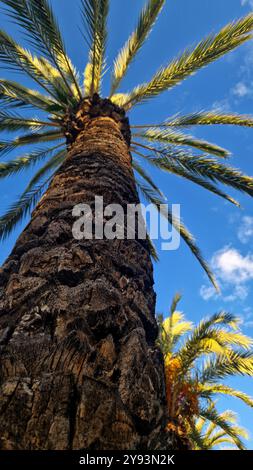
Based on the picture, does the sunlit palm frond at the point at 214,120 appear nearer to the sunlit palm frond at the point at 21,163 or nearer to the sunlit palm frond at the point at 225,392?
the sunlit palm frond at the point at 21,163

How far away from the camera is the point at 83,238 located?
2418mm

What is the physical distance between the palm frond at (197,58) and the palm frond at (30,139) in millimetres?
1824

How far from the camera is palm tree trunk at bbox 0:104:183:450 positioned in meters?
1.27

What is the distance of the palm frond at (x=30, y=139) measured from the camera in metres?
7.99

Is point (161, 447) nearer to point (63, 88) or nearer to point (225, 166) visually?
point (225, 166)

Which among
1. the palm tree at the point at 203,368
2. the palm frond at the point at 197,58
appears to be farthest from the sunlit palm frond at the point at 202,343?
the palm frond at the point at 197,58

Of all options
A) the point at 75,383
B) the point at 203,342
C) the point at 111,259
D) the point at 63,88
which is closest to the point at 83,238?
the point at 111,259

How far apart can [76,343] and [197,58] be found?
653 centimetres

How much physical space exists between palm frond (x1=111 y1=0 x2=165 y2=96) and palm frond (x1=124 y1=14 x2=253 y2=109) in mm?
623

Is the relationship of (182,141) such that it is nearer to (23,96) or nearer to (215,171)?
(215,171)

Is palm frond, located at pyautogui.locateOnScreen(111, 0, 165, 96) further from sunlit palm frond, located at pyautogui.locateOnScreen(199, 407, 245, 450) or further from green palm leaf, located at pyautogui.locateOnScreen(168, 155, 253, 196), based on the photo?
sunlit palm frond, located at pyautogui.locateOnScreen(199, 407, 245, 450)

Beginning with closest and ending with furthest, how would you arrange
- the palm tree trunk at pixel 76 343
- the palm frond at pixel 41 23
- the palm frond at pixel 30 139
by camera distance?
1. the palm tree trunk at pixel 76 343
2. the palm frond at pixel 41 23
3. the palm frond at pixel 30 139

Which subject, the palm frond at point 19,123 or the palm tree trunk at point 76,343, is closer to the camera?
the palm tree trunk at point 76,343

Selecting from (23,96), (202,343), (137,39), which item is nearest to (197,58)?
(137,39)
